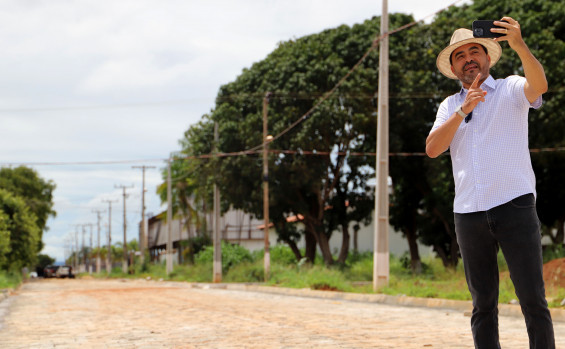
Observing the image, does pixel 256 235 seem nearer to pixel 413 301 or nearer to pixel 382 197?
pixel 382 197

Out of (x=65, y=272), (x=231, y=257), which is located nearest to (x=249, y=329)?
(x=231, y=257)

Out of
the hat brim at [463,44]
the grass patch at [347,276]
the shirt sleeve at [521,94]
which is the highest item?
the hat brim at [463,44]

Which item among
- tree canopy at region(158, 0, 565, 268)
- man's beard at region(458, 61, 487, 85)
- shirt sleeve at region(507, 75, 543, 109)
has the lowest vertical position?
shirt sleeve at region(507, 75, 543, 109)

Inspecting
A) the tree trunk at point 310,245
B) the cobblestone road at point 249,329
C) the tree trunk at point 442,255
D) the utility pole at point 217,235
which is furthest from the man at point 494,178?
the tree trunk at point 310,245

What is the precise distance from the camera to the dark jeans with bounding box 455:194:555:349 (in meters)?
3.68

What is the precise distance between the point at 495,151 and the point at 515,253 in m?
0.56

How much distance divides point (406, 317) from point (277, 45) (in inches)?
968

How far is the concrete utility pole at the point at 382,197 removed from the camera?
18.4 metres

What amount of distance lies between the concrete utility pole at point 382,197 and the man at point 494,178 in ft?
47.1

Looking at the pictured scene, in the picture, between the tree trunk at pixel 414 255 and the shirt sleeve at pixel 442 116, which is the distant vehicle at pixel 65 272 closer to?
the tree trunk at pixel 414 255

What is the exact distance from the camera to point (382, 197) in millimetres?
18688

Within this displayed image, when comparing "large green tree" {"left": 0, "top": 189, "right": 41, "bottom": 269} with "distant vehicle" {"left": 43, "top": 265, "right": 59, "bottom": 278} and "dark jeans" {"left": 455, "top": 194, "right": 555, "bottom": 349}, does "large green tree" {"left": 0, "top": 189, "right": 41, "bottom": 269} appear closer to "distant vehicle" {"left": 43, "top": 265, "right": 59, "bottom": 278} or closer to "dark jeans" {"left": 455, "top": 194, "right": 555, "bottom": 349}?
"dark jeans" {"left": 455, "top": 194, "right": 555, "bottom": 349}

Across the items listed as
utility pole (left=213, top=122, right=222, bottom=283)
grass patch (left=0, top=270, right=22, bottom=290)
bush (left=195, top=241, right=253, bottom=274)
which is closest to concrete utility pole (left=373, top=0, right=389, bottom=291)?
utility pole (left=213, top=122, right=222, bottom=283)

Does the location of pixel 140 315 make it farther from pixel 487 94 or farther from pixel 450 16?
pixel 450 16
